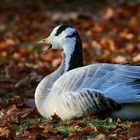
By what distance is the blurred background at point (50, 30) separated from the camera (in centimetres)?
1100

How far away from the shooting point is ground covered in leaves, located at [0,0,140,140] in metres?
6.39

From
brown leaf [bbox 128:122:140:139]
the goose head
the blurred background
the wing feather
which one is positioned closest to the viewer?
brown leaf [bbox 128:122:140:139]

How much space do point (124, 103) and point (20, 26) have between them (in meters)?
Answer: 10.8

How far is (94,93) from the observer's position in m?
6.75

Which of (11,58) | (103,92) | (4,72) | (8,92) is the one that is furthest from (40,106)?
(11,58)

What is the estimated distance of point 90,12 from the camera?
61.6 ft

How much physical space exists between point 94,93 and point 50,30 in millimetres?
9822

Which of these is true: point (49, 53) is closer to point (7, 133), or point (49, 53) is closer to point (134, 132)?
point (7, 133)

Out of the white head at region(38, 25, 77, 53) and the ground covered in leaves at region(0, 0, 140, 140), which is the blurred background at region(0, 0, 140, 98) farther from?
the white head at region(38, 25, 77, 53)

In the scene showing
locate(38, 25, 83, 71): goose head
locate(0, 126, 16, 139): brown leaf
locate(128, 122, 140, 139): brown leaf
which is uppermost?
locate(38, 25, 83, 71): goose head

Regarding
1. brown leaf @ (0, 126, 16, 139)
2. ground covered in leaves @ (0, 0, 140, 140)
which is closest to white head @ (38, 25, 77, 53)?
ground covered in leaves @ (0, 0, 140, 140)

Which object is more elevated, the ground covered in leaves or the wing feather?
the wing feather

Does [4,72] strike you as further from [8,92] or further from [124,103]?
[124,103]

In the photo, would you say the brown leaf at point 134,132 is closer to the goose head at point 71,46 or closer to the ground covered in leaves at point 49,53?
the ground covered in leaves at point 49,53
